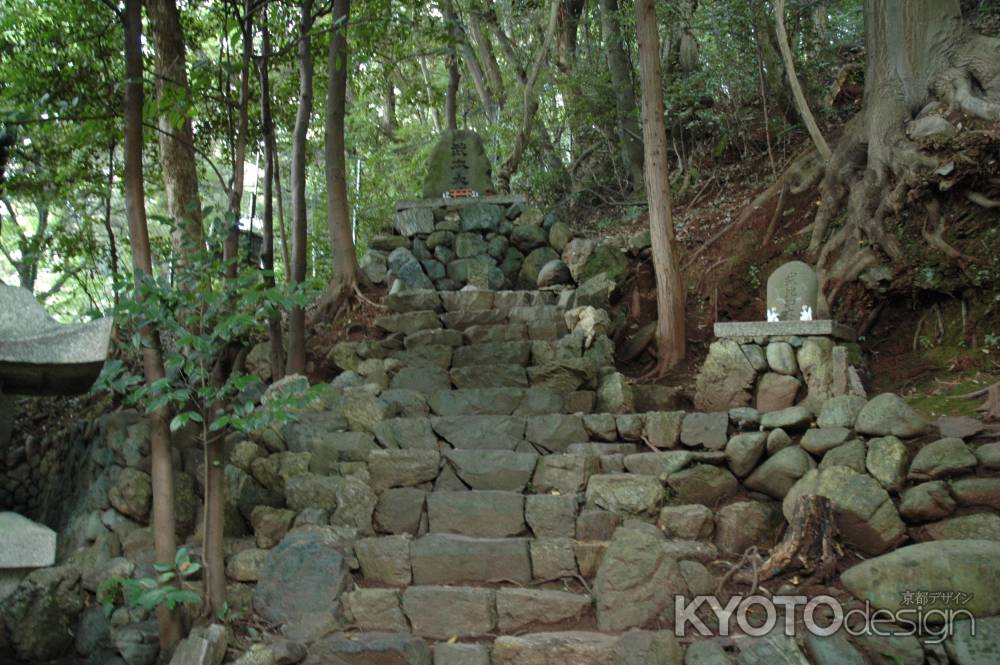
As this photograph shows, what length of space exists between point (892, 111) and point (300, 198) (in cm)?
615

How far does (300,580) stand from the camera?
4.57 metres

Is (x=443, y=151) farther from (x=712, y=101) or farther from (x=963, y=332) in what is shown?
(x=963, y=332)

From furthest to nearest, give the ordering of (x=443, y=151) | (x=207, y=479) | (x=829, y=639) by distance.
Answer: (x=443, y=151) → (x=207, y=479) → (x=829, y=639)

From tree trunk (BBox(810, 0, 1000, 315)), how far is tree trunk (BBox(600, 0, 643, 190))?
461 centimetres

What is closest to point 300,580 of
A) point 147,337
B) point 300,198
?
point 147,337

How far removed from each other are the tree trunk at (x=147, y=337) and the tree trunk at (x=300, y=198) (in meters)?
2.61

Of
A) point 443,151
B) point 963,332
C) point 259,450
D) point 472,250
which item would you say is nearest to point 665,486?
point 259,450

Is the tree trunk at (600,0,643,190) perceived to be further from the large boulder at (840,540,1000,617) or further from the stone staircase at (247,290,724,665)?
the large boulder at (840,540,1000,617)

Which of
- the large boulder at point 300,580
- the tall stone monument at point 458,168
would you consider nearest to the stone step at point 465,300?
the tall stone monument at point 458,168

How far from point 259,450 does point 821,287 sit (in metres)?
5.29

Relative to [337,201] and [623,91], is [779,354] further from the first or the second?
[623,91]

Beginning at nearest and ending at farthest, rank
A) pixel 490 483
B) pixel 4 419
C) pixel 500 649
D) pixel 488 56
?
pixel 4 419 < pixel 500 649 < pixel 490 483 < pixel 488 56

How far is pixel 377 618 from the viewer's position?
4453mm

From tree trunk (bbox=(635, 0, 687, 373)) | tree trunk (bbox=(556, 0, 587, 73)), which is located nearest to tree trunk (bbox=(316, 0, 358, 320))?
tree trunk (bbox=(635, 0, 687, 373))
